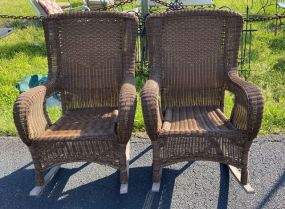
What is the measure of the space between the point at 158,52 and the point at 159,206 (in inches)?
50.5

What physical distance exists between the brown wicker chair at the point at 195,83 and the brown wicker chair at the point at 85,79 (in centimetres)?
26

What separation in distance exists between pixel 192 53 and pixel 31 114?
4.75 feet

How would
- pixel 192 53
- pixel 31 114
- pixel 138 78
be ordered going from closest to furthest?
pixel 31 114
pixel 192 53
pixel 138 78

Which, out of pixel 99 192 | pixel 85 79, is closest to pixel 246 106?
pixel 99 192

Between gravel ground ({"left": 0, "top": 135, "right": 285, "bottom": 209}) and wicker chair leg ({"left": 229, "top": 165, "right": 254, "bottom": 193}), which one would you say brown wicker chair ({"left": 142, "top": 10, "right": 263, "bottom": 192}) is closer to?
wicker chair leg ({"left": 229, "top": 165, "right": 254, "bottom": 193})

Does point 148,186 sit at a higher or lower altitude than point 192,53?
lower

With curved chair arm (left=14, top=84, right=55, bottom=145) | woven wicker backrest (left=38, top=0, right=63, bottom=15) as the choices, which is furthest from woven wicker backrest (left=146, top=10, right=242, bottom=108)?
woven wicker backrest (left=38, top=0, right=63, bottom=15)

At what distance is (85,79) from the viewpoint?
329 cm

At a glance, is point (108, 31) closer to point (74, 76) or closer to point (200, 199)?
point (74, 76)

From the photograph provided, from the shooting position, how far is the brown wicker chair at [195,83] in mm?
2629

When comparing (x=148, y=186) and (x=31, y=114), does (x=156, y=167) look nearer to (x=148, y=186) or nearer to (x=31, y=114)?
(x=148, y=186)

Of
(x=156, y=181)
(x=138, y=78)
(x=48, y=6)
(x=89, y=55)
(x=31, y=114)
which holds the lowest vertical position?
(x=156, y=181)

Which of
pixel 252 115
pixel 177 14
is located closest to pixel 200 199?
pixel 252 115

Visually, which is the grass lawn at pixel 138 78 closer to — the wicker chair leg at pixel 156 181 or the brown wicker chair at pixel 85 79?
the brown wicker chair at pixel 85 79
